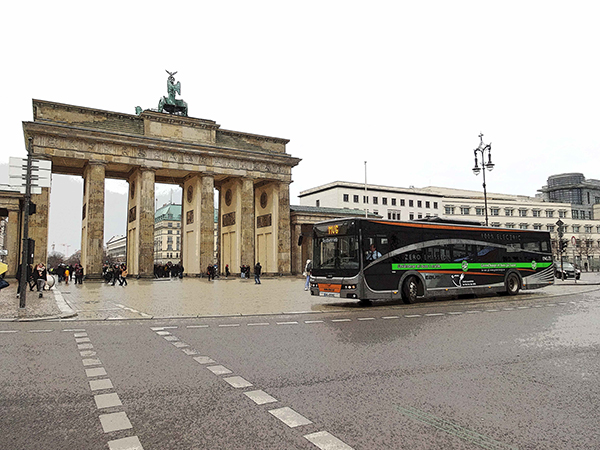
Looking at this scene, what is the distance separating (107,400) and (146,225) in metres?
40.6

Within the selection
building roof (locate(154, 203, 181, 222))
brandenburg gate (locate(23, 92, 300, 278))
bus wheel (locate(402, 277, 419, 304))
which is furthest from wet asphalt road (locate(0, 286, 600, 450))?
building roof (locate(154, 203, 181, 222))

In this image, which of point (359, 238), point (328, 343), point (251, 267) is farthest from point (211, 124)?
point (328, 343)

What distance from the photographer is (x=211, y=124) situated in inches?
1889

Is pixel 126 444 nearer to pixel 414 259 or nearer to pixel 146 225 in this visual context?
pixel 414 259

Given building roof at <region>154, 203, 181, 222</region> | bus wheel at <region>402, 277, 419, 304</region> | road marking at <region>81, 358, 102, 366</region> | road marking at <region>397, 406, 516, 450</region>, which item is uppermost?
building roof at <region>154, 203, 181, 222</region>

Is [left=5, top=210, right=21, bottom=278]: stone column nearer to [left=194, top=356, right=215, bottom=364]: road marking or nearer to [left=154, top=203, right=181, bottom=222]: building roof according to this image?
[left=194, top=356, right=215, bottom=364]: road marking

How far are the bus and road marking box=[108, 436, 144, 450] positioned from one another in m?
12.0

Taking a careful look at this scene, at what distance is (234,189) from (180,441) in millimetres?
47786

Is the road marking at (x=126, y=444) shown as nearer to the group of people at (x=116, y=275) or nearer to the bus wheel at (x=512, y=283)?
the bus wheel at (x=512, y=283)

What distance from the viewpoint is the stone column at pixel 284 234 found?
50219 millimetres

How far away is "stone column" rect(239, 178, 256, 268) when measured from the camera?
4828 centimetres

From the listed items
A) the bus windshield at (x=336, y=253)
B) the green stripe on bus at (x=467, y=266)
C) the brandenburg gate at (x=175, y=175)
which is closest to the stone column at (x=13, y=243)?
the brandenburg gate at (x=175, y=175)

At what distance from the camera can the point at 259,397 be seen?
528cm

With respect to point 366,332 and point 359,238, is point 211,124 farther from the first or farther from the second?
point 366,332
